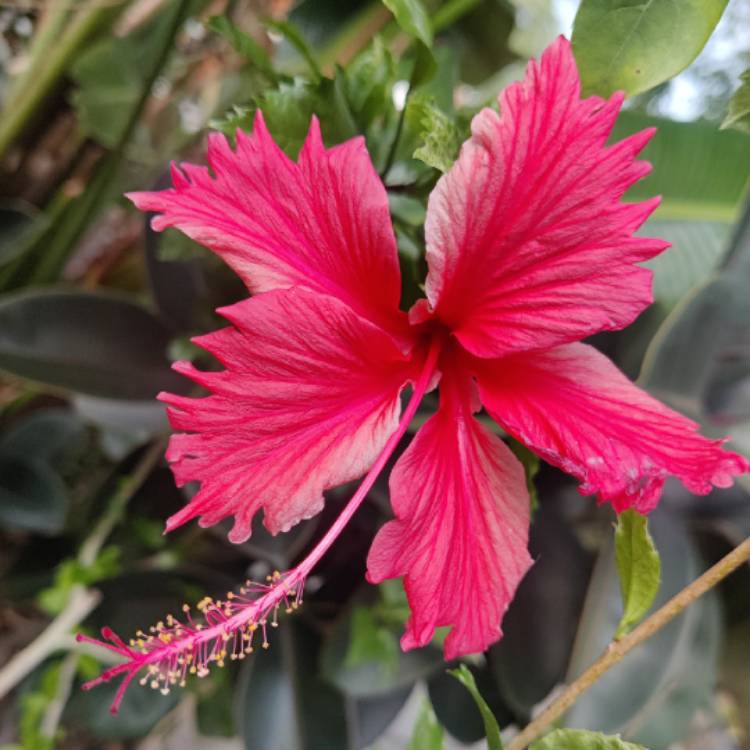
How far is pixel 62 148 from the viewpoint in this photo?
725 millimetres

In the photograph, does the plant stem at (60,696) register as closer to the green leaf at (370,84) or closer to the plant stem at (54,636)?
the plant stem at (54,636)

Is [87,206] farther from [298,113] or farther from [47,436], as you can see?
[298,113]

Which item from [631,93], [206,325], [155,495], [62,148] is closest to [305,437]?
[631,93]

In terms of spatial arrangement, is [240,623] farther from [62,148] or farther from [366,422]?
[62,148]

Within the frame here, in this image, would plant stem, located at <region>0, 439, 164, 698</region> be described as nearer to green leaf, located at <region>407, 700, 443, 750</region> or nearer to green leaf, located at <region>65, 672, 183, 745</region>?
green leaf, located at <region>65, 672, 183, 745</region>

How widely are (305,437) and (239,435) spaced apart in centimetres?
2

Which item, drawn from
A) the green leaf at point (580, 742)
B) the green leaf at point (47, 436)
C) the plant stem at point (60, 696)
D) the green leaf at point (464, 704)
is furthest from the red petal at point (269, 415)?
the green leaf at point (47, 436)

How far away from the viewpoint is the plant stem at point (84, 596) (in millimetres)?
470

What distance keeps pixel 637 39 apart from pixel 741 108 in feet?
0.15

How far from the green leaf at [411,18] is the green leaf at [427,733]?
29 centimetres

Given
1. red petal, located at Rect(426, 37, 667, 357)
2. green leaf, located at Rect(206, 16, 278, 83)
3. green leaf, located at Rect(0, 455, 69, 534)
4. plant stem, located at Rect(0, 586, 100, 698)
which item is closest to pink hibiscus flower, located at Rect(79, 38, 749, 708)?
red petal, located at Rect(426, 37, 667, 357)

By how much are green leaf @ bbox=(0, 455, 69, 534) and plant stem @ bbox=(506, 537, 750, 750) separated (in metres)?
0.44

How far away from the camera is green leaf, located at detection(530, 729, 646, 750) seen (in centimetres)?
21

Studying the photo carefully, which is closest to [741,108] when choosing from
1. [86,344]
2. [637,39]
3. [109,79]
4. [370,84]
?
[637,39]
